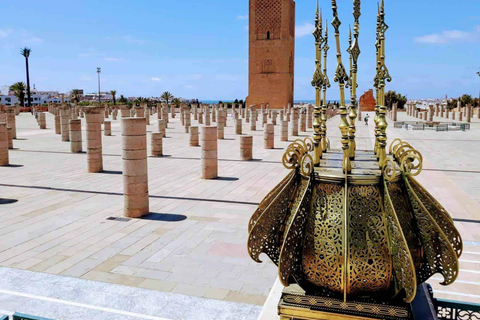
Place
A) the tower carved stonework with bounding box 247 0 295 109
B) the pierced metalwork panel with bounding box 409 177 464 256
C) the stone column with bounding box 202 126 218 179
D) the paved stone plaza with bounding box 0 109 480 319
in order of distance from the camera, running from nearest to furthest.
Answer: the pierced metalwork panel with bounding box 409 177 464 256 < the paved stone plaza with bounding box 0 109 480 319 < the stone column with bounding box 202 126 218 179 < the tower carved stonework with bounding box 247 0 295 109

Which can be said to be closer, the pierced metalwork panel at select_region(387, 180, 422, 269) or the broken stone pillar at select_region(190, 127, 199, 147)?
the pierced metalwork panel at select_region(387, 180, 422, 269)

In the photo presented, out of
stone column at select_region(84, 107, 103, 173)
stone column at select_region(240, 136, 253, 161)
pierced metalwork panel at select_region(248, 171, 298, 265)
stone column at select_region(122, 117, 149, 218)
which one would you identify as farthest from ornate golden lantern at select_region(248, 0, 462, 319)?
stone column at select_region(240, 136, 253, 161)

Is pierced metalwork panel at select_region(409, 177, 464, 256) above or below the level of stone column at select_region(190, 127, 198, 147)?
above

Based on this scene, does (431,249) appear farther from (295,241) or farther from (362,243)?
(295,241)

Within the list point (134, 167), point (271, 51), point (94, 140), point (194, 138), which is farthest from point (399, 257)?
point (271, 51)

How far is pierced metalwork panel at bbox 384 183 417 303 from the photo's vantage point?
1875mm

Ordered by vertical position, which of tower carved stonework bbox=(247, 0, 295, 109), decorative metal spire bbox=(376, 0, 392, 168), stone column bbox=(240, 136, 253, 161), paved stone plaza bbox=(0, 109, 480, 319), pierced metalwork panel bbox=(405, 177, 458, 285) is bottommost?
paved stone plaza bbox=(0, 109, 480, 319)

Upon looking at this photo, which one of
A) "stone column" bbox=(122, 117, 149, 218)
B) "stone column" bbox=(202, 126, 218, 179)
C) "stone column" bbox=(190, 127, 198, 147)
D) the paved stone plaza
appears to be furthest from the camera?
"stone column" bbox=(190, 127, 198, 147)

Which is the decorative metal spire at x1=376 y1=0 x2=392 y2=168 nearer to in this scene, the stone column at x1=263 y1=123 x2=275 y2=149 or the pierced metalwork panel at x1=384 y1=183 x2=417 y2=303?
the pierced metalwork panel at x1=384 y1=183 x2=417 y2=303

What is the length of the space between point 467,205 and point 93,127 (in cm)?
823

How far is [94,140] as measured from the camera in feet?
32.9

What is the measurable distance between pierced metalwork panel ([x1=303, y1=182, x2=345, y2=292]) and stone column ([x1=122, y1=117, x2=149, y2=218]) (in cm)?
445

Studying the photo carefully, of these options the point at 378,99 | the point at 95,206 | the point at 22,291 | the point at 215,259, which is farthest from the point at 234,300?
the point at 95,206

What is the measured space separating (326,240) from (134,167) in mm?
4647
